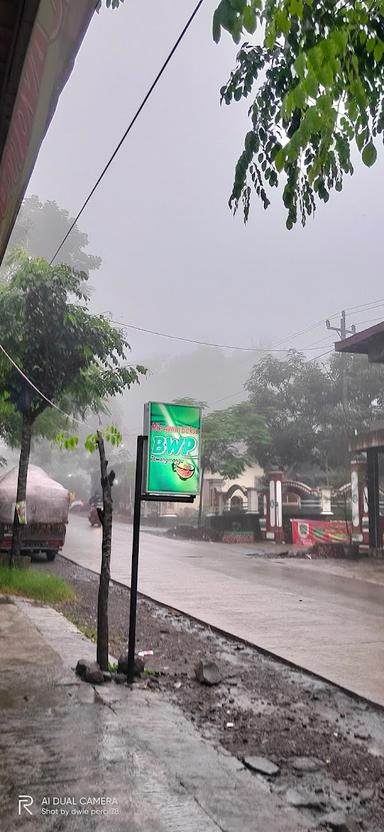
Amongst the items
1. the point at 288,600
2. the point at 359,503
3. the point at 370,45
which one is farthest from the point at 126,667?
the point at 359,503

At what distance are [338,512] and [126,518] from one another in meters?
24.8

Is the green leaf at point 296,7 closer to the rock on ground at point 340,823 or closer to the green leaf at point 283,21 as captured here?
the green leaf at point 283,21

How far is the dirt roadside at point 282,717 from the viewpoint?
3.63 m

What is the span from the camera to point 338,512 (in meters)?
26.5

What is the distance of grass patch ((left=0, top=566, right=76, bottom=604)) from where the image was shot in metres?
9.64

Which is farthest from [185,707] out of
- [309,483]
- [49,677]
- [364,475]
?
[309,483]

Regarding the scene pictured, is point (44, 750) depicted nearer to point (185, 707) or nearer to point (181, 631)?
point (185, 707)

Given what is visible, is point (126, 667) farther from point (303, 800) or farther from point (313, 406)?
point (313, 406)

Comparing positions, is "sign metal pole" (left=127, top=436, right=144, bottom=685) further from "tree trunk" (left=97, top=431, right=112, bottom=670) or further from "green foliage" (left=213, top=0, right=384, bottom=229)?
"green foliage" (left=213, top=0, right=384, bottom=229)

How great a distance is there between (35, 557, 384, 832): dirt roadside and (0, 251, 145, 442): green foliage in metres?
5.25

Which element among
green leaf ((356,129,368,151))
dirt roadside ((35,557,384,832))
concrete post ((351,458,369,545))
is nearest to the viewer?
green leaf ((356,129,368,151))

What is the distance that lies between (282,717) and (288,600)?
19.1 ft

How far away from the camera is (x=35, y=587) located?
9.87 metres

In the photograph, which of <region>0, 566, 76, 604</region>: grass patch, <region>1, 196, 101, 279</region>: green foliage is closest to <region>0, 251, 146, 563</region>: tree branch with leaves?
<region>0, 566, 76, 604</region>: grass patch
